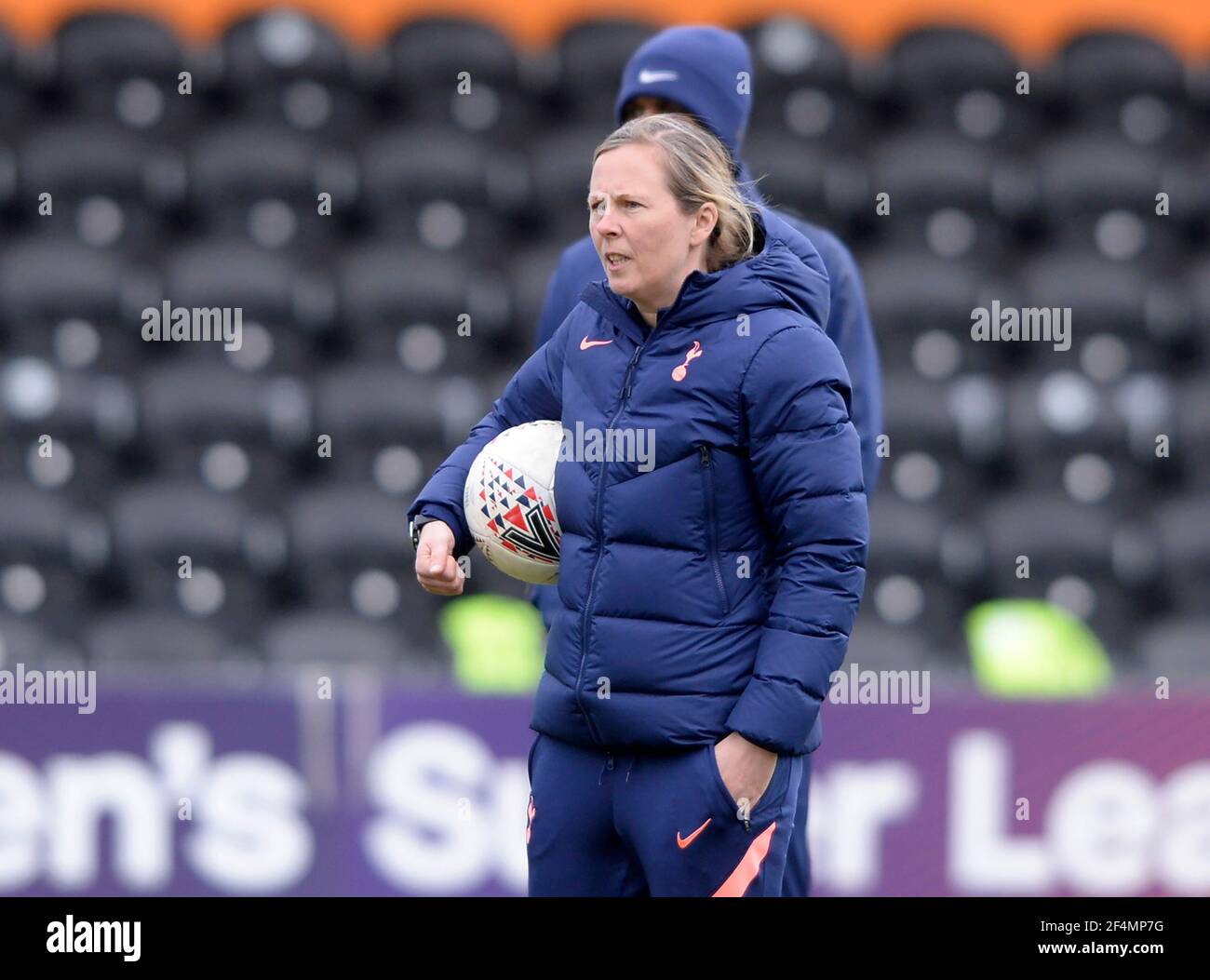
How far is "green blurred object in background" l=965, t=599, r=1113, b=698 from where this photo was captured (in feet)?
19.1

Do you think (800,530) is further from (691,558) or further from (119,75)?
(119,75)

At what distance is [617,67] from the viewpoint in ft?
23.4

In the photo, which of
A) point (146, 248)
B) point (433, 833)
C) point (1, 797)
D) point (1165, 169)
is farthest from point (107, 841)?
point (1165, 169)

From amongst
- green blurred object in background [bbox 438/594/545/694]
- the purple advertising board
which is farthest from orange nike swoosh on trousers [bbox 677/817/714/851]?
green blurred object in background [bbox 438/594/545/694]

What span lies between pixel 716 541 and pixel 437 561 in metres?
0.45

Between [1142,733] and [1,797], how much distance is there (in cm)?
298

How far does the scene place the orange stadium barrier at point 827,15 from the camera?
7.33 meters

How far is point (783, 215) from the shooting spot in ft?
11.1

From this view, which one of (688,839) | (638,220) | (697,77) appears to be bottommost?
(688,839)

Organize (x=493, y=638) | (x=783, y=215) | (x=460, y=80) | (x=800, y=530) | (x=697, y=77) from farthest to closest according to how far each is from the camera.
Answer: (x=460, y=80)
(x=493, y=638)
(x=697, y=77)
(x=783, y=215)
(x=800, y=530)

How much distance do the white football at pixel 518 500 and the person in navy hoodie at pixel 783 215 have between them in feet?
1.35

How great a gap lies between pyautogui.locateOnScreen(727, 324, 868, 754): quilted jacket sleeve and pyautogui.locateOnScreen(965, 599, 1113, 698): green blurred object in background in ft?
10.5

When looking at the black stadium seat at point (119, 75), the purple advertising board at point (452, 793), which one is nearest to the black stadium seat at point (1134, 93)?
the purple advertising board at point (452, 793)

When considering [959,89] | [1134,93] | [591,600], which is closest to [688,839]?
[591,600]
